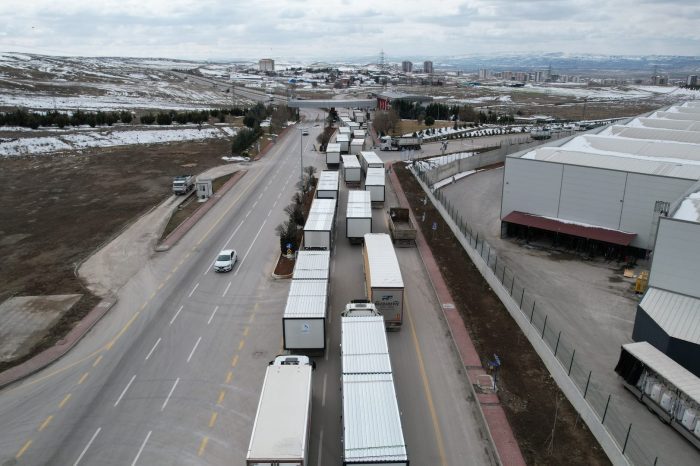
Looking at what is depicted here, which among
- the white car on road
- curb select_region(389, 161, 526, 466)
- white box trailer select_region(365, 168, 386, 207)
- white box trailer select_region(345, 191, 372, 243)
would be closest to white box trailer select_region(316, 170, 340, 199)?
white box trailer select_region(365, 168, 386, 207)

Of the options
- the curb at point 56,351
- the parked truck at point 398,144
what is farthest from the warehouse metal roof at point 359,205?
the parked truck at point 398,144

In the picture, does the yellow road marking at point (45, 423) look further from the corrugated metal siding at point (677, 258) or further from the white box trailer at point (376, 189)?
the white box trailer at point (376, 189)

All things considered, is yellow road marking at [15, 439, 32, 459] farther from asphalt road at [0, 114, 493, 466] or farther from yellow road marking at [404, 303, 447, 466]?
yellow road marking at [404, 303, 447, 466]

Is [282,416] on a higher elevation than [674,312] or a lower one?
lower

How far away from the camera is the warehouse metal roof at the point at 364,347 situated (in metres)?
18.3

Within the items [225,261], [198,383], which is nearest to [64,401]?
[198,383]

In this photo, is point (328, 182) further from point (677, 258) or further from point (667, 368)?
point (667, 368)

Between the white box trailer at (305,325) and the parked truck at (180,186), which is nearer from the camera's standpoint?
the white box trailer at (305,325)

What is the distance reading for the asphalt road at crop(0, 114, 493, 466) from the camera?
57.5ft

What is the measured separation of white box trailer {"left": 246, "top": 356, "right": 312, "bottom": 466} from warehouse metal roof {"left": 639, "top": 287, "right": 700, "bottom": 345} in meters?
16.0

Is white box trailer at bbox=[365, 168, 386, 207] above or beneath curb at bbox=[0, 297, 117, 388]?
above

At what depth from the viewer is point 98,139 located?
76.8 meters

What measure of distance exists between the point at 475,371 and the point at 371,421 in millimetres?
7524

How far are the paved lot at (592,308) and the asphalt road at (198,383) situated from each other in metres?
6.27
